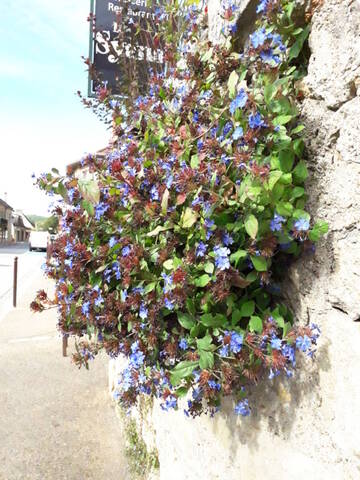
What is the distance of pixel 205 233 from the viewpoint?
1.44 m

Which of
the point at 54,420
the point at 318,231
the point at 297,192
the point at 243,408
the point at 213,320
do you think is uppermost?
the point at 297,192

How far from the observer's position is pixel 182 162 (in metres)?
1.58

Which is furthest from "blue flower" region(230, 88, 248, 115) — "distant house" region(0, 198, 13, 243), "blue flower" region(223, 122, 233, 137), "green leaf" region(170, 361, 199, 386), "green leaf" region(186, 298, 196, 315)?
"distant house" region(0, 198, 13, 243)

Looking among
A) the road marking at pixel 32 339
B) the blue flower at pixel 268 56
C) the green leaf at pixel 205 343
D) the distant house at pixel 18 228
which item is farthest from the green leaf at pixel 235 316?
the distant house at pixel 18 228

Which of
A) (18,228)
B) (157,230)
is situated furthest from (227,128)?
(18,228)

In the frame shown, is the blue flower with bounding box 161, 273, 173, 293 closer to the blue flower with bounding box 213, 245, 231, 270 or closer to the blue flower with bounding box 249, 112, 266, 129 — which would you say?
the blue flower with bounding box 213, 245, 231, 270

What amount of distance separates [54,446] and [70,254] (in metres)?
2.33

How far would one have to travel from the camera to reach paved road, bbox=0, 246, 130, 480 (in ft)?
10.5

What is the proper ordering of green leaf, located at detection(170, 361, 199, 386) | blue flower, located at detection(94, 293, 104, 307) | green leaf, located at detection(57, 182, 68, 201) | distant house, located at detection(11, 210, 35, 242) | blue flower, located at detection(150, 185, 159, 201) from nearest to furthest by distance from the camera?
green leaf, located at detection(170, 361, 199, 386) → blue flower, located at detection(150, 185, 159, 201) → blue flower, located at detection(94, 293, 104, 307) → green leaf, located at detection(57, 182, 68, 201) → distant house, located at detection(11, 210, 35, 242)

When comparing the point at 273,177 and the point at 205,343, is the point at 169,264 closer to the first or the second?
the point at 205,343

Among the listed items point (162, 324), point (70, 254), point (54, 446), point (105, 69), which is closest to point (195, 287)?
point (162, 324)

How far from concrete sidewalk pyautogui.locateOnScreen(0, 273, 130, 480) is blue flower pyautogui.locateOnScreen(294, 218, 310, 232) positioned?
269cm

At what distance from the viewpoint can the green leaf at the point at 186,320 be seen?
156 cm

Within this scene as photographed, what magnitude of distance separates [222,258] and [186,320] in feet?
1.11
